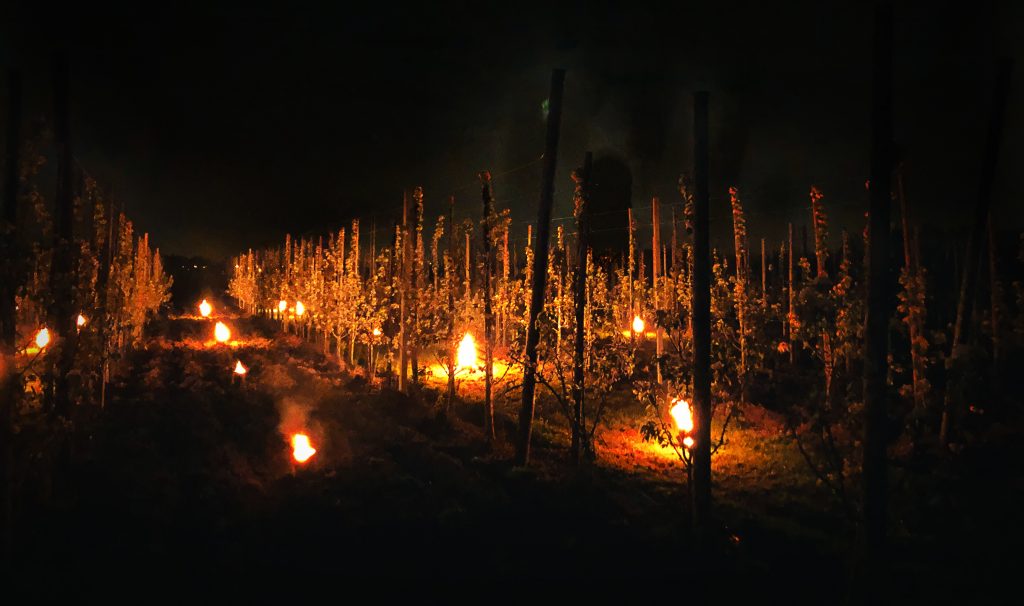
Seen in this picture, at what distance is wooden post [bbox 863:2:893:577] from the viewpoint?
599cm

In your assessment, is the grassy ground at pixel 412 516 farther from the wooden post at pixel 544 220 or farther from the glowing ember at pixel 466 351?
the glowing ember at pixel 466 351

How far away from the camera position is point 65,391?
26.2 ft

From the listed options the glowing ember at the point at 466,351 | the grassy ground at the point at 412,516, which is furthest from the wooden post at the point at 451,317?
the glowing ember at the point at 466,351

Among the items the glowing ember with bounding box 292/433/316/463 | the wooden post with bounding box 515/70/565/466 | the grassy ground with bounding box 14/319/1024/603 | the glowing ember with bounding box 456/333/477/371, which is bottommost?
the grassy ground with bounding box 14/319/1024/603

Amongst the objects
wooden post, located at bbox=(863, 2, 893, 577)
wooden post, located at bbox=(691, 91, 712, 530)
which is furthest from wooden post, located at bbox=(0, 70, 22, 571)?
wooden post, located at bbox=(863, 2, 893, 577)

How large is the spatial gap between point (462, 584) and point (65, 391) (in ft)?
19.1

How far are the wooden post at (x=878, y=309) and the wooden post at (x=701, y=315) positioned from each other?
193cm

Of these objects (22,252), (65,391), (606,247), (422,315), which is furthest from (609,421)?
(606,247)

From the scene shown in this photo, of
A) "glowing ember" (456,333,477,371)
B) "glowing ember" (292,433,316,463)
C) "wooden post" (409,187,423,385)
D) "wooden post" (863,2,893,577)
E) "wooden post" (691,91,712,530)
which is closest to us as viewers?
"wooden post" (863,2,893,577)

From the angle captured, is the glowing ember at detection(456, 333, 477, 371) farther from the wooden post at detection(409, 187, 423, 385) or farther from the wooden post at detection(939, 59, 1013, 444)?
the wooden post at detection(939, 59, 1013, 444)

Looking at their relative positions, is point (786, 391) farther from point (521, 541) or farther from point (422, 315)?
point (422, 315)

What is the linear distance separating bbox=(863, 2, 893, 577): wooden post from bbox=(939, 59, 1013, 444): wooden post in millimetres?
6251

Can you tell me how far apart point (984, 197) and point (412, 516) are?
39.6 feet

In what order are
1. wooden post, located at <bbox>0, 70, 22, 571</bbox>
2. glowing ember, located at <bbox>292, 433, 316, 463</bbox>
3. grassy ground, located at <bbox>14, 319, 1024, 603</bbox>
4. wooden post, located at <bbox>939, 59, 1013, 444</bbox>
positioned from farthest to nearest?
wooden post, located at <bbox>939, 59, 1013, 444</bbox> < glowing ember, located at <bbox>292, 433, 316, 463</bbox> < grassy ground, located at <bbox>14, 319, 1024, 603</bbox> < wooden post, located at <bbox>0, 70, 22, 571</bbox>
